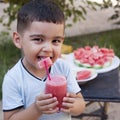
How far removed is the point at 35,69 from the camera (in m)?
1.58

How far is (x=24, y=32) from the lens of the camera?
1.52 m

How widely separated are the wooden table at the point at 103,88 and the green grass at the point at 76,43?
5.75 ft

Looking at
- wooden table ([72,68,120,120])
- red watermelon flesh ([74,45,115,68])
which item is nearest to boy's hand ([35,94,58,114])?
wooden table ([72,68,120,120])

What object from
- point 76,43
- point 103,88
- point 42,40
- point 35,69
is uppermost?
point 76,43

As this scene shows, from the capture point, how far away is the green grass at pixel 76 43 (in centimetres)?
435

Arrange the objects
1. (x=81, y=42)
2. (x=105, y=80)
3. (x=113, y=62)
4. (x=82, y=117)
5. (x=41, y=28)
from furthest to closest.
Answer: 1. (x=81, y=42)
2. (x=82, y=117)
3. (x=113, y=62)
4. (x=105, y=80)
5. (x=41, y=28)

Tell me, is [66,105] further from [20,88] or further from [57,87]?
[20,88]

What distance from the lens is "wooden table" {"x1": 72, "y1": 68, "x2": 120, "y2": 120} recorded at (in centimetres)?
229

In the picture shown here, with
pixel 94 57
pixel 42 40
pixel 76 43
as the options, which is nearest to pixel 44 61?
pixel 42 40

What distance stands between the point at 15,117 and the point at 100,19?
4.45 meters

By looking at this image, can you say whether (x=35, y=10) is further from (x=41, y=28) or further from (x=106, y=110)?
(x=106, y=110)

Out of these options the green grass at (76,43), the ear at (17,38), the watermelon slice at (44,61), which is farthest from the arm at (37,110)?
the green grass at (76,43)

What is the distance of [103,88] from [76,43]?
254 cm

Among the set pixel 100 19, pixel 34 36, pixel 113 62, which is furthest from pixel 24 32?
pixel 100 19
